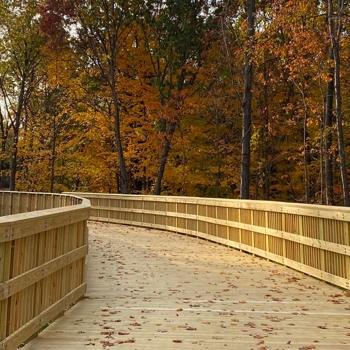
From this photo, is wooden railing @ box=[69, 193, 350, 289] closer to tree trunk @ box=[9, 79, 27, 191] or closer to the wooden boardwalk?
the wooden boardwalk

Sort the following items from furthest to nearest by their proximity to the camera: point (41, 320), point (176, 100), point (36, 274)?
point (176, 100) → point (41, 320) → point (36, 274)

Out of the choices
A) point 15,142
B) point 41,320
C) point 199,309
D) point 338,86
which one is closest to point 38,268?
point 41,320

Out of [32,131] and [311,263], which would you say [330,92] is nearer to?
[311,263]

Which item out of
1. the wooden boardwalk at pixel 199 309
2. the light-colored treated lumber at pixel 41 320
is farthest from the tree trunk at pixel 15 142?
the light-colored treated lumber at pixel 41 320

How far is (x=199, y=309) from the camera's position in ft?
15.8

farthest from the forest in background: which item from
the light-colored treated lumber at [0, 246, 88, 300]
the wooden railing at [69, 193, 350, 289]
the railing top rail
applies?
the light-colored treated lumber at [0, 246, 88, 300]

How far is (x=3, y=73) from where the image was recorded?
86.5 feet

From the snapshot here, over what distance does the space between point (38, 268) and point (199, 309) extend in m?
1.91

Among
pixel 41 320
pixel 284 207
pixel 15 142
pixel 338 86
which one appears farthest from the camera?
pixel 15 142

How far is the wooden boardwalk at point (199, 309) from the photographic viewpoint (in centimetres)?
374

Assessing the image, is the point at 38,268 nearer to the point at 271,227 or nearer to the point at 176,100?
the point at 271,227

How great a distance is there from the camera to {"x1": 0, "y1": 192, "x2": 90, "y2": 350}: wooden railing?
3.26 m

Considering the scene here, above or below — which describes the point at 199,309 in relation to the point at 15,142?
below

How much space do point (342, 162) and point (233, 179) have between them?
29.4ft
